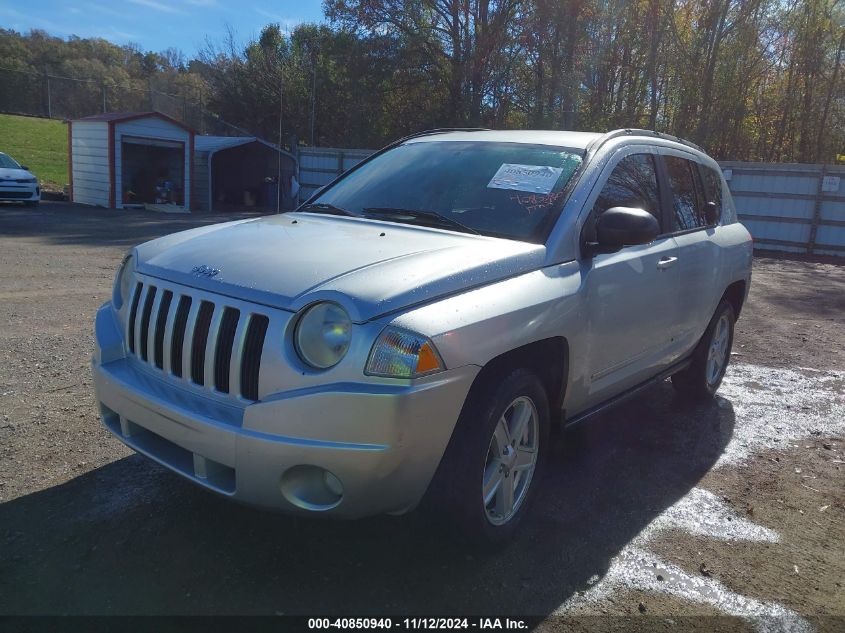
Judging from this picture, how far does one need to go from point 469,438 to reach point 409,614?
0.69 m

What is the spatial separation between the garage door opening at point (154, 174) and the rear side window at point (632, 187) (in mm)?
21246

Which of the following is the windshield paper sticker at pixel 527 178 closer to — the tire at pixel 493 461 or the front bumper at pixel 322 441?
the tire at pixel 493 461

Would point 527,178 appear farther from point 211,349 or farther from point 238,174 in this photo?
point 238,174

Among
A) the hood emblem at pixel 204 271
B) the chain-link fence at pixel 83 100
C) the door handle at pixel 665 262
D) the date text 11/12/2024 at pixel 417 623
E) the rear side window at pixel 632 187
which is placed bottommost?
the date text 11/12/2024 at pixel 417 623

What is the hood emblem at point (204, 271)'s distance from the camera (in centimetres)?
291

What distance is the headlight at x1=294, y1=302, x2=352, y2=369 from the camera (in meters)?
2.56

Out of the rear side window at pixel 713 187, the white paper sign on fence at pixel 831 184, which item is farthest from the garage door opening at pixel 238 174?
the rear side window at pixel 713 187

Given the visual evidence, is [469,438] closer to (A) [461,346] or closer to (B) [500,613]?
(A) [461,346]

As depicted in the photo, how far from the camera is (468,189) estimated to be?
382 centimetres

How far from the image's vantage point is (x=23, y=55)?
48625mm

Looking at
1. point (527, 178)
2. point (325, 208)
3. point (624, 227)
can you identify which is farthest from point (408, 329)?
point (325, 208)

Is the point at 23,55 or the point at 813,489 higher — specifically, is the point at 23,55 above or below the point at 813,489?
above

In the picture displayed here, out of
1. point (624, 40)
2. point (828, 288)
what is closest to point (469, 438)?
point (828, 288)

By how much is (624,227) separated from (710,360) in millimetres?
2491
